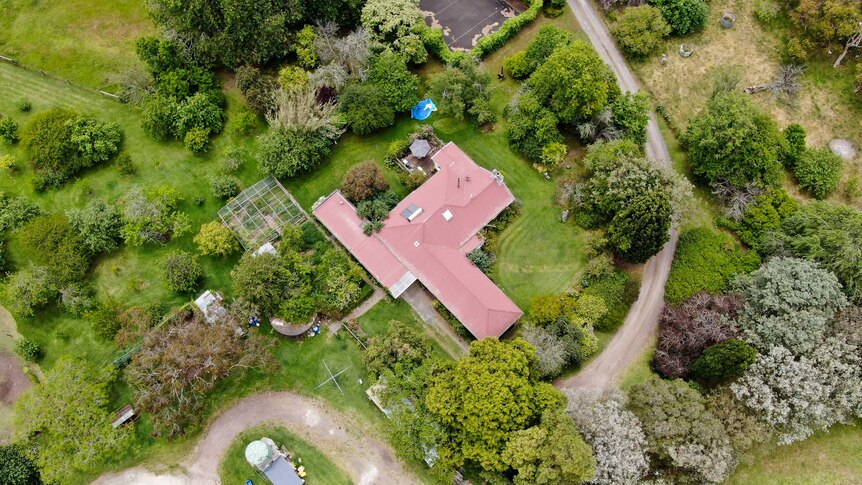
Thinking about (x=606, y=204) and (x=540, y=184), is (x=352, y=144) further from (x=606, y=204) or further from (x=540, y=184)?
(x=606, y=204)

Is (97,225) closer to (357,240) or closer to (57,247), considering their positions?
(57,247)

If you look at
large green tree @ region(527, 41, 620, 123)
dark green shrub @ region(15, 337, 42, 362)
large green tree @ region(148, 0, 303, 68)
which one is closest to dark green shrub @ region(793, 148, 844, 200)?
large green tree @ region(527, 41, 620, 123)

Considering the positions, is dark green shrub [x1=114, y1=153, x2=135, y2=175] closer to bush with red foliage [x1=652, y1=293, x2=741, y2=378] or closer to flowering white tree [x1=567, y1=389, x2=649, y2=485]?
flowering white tree [x1=567, y1=389, x2=649, y2=485]

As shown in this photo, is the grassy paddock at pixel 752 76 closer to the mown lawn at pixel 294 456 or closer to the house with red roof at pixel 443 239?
the house with red roof at pixel 443 239

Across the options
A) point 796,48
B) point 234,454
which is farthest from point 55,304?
point 796,48

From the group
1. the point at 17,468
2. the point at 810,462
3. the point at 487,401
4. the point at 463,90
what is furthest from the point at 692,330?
the point at 17,468
